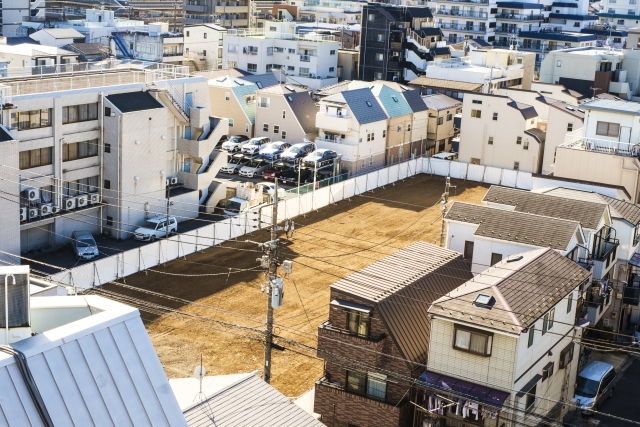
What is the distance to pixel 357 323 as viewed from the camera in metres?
17.5

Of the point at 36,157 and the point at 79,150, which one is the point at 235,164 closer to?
the point at 79,150

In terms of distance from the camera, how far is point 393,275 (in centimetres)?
1948

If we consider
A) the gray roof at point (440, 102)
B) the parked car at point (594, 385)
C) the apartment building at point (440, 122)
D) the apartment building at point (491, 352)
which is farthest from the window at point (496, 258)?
the gray roof at point (440, 102)

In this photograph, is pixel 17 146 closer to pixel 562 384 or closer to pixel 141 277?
pixel 141 277

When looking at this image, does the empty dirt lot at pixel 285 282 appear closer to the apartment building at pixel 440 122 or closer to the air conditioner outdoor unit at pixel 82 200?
the air conditioner outdoor unit at pixel 82 200

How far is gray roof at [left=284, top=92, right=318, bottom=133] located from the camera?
43.9 m

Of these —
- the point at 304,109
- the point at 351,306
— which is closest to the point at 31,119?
the point at 351,306

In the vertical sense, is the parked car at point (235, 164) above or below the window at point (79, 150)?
below

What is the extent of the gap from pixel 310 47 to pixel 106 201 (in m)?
29.1

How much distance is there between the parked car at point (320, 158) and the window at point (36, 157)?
1319 cm

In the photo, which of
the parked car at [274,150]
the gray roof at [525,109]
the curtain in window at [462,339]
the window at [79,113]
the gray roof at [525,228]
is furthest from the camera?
the gray roof at [525,109]

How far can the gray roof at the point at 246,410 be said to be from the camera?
12680 millimetres

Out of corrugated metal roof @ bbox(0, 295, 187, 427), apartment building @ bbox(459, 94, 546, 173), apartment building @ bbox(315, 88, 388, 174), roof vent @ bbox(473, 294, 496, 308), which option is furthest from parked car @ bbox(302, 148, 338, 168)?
corrugated metal roof @ bbox(0, 295, 187, 427)

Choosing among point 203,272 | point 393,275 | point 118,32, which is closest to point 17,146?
point 203,272
